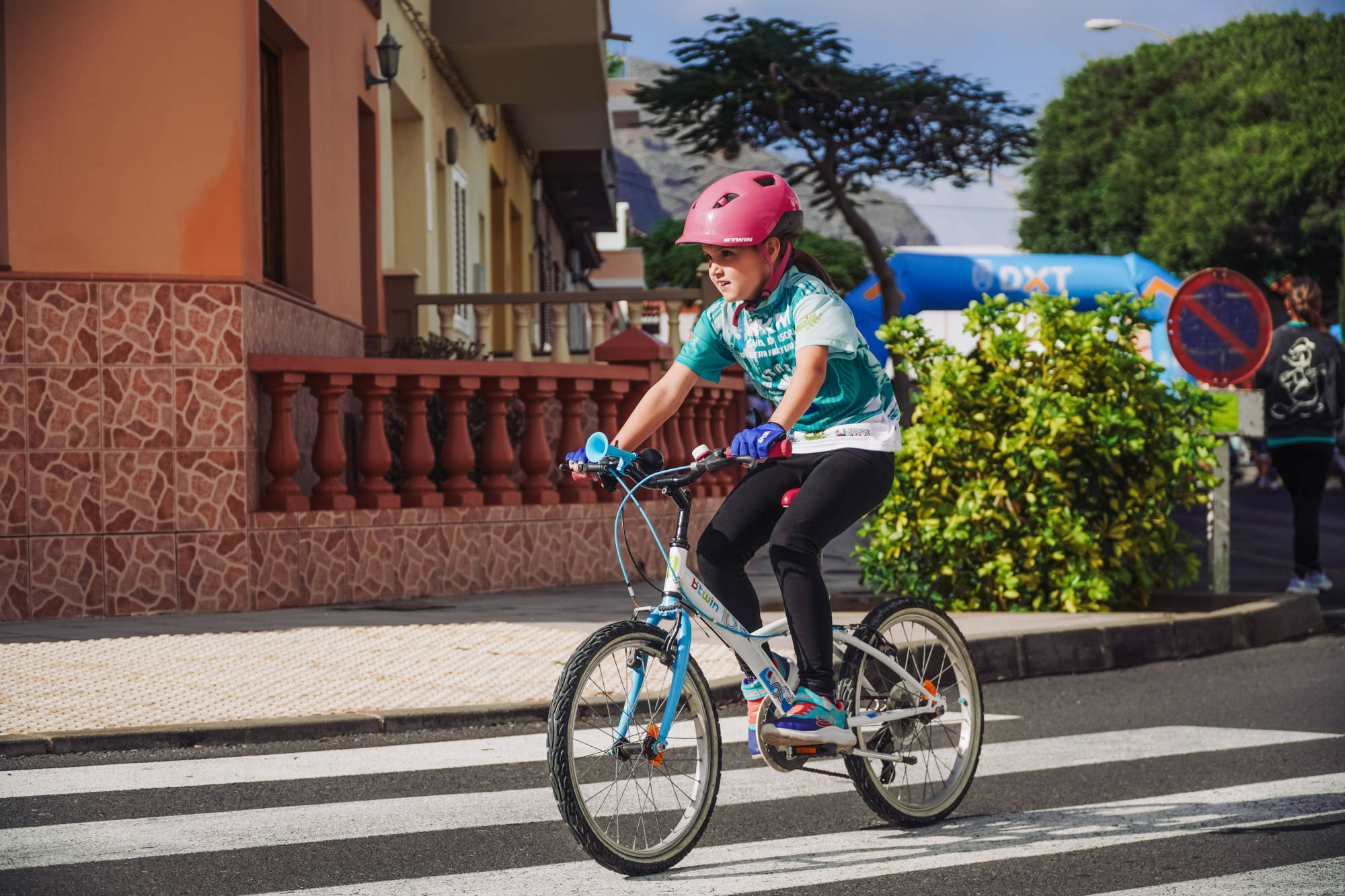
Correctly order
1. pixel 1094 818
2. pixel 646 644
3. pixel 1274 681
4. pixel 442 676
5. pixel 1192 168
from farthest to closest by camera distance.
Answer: pixel 1192 168 → pixel 1274 681 → pixel 442 676 → pixel 1094 818 → pixel 646 644

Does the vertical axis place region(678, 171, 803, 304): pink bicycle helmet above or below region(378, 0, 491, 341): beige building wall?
below

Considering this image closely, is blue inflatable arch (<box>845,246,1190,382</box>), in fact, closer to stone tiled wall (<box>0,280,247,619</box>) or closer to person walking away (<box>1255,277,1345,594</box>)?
person walking away (<box>1255,277,1345,594</box>)

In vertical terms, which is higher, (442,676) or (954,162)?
(954,162)

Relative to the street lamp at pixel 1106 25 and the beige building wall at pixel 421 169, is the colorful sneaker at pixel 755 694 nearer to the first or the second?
the beige building wall at pixel 421 169

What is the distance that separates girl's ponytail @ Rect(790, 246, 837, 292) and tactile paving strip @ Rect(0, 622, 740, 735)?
1533mm

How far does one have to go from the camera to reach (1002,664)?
7.82 m

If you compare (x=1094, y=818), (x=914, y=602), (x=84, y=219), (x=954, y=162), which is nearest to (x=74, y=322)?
(x=84, y=219)

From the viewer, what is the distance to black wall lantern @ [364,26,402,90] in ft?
42.3

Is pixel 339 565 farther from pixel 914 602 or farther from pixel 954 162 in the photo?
pixel 954 162

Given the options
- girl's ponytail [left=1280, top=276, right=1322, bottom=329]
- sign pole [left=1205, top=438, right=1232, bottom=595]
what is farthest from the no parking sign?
sign pole [left=1205, top=438, right=1232, bottom=595]

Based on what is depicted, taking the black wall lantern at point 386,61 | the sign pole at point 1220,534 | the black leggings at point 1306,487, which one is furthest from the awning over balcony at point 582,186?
the sign pole at point 1220,534

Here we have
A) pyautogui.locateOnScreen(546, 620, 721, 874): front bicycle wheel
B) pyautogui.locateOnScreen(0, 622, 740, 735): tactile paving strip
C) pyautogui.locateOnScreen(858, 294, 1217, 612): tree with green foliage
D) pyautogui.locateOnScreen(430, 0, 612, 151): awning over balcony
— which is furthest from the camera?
pyautogui.locateOnScreen(430, 0, 612, 151): awning over balcony

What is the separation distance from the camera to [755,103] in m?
28.5

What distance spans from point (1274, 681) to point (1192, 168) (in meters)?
40.8
